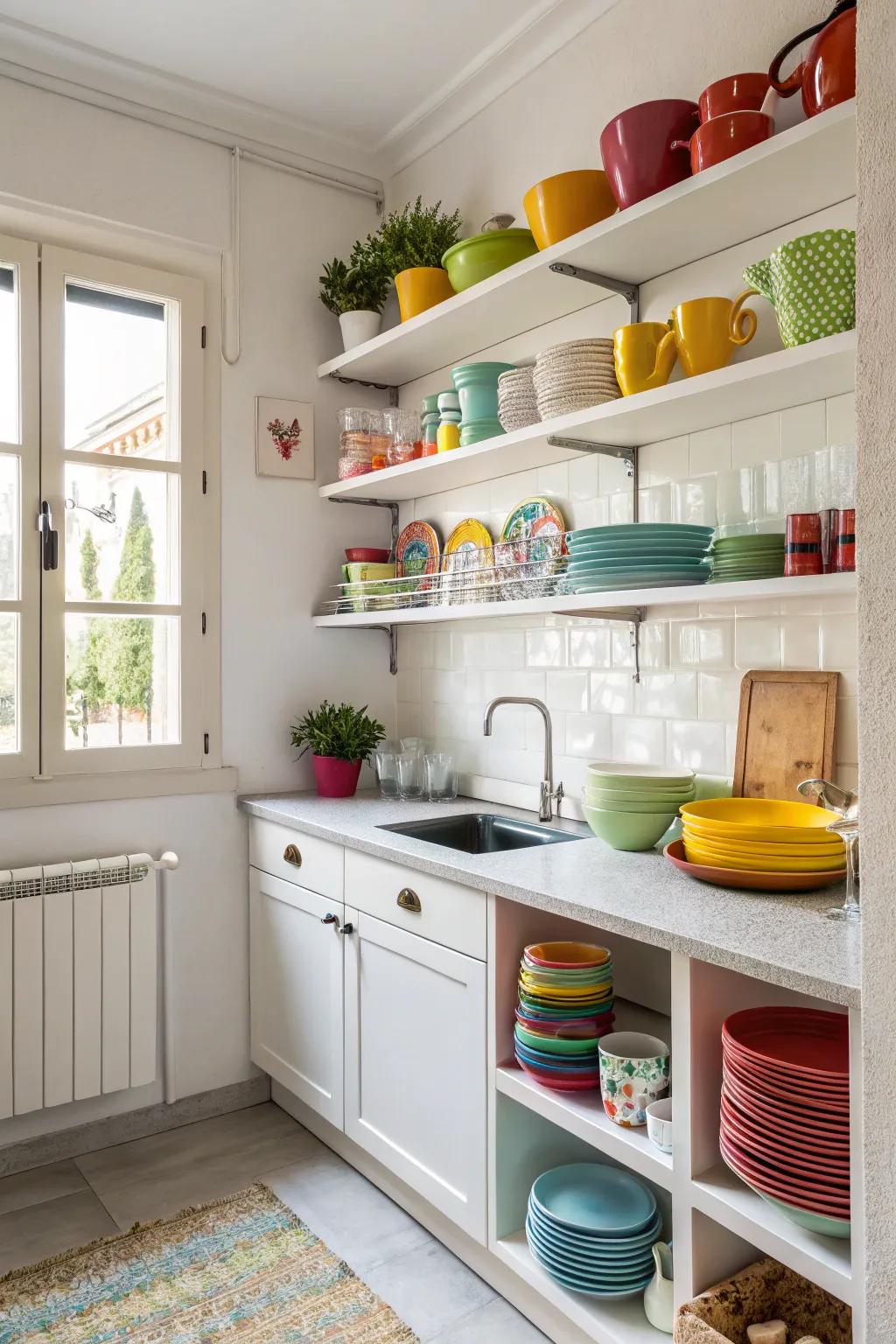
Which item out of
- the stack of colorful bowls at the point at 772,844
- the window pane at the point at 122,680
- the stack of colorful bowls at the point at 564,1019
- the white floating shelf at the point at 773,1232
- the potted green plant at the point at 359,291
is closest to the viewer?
the white floating shelf at the point at 773,1232

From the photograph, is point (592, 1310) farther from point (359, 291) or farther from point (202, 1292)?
point (359, 291)

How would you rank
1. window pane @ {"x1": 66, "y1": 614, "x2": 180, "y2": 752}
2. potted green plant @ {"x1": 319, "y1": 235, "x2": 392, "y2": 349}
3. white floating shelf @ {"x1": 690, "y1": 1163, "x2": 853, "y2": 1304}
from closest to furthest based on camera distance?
1. white floating shelf @ {"x1": 690, "y1": 1163, "x2": 853, "y2": 1304}
2. window pane @ {"x1": 66, "y1": 614, "x2": 180, "y2": 752}
3. potted green plant @ {"x1": 319, "y1": 235, "x2": 392, "y2": 349}

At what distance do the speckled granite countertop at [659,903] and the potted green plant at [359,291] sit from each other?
1502 mm

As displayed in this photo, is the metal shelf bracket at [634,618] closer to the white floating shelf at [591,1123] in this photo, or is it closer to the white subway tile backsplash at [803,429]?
the white subway tile backsplash at [803,429]

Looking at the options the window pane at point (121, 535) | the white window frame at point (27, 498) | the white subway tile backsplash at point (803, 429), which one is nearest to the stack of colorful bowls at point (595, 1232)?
the white subway tile backsplash at point (803, 429)

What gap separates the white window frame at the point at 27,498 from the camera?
2525mm

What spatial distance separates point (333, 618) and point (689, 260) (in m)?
1.43

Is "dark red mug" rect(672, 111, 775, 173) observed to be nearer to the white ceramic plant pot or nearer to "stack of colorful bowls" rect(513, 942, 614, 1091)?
the white ceramic plant pot

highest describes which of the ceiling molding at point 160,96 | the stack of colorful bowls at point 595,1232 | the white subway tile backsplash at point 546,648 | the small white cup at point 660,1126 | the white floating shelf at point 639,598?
the ceiling molding at point 160,96

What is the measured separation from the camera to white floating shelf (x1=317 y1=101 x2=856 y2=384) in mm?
1645

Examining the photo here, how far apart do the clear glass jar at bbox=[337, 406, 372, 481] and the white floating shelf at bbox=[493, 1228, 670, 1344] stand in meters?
2.08

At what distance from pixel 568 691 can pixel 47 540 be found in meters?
1.44

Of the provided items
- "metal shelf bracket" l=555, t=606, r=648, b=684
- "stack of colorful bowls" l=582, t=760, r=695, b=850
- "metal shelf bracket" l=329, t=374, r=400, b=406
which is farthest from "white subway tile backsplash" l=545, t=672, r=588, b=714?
"metal shelf bracket" l=329, t=374, r=400, b=406

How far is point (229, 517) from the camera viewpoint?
2.87 meters
